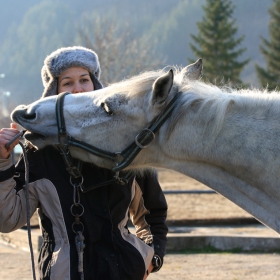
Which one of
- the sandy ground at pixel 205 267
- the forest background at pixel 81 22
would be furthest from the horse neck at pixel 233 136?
the forest background at pixel 81 22

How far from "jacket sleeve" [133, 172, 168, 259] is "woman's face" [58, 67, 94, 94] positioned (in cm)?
70

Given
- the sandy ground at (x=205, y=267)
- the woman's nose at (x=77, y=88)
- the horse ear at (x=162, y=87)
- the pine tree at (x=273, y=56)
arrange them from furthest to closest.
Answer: the pine tree at (x=273, y=56) < the sandy ground at (x=205, y=267) < the woman's nose at (x=77, y=88) < the horse ear at (x=162, y=87)

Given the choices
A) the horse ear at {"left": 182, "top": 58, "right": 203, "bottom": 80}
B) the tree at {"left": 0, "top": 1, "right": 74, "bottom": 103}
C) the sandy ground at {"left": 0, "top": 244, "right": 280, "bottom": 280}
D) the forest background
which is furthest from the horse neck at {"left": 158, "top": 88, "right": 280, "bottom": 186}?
the forest background

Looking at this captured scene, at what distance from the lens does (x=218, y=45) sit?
41344mm

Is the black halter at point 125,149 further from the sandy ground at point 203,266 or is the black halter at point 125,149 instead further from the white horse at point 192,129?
the sandy ground at point 203,266

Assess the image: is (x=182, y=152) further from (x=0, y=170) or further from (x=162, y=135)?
(x=0, y=170)

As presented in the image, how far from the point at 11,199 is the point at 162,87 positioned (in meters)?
1.01

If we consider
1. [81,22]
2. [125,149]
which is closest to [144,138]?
[125,149]

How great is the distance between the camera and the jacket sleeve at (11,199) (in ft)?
8.54

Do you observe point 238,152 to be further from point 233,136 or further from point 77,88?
point 77,88

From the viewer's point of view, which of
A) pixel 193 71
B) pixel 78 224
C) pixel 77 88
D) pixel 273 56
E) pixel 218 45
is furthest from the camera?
pixel 218 45

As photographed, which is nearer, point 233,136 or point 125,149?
point 233,136

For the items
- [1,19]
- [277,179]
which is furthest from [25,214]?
[1,19]

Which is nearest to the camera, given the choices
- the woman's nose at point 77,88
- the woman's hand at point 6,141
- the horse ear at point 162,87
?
the horse ear at point 162,87
